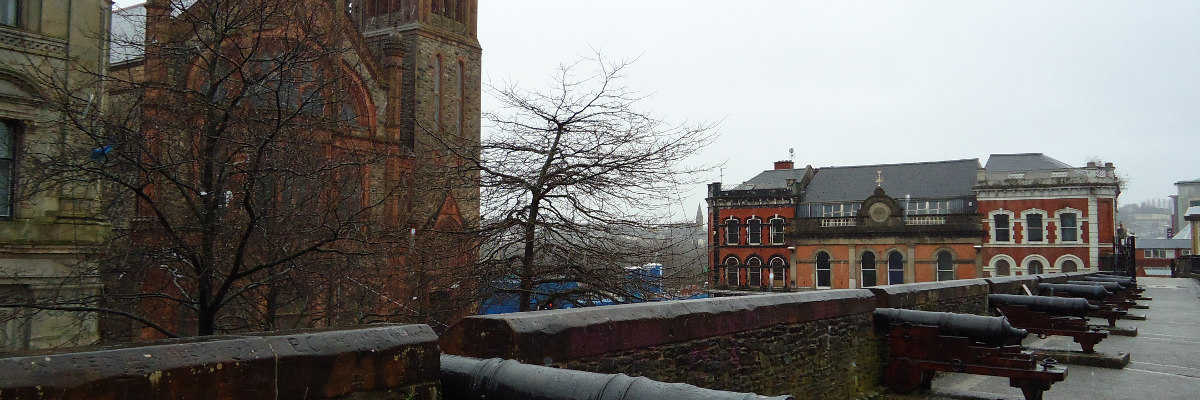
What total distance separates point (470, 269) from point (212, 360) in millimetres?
9586

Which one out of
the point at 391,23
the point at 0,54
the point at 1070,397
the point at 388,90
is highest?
the point at 391,23

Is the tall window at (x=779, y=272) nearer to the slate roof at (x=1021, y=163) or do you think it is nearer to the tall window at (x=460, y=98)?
the slate roof at (x=1021, y=163)

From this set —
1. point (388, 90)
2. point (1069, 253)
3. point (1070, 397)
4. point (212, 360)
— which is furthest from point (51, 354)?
point (1069, 253)

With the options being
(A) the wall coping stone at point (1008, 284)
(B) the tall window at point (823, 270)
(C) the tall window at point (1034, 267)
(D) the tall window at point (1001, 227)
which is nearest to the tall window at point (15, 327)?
(A) the wall coping stone at point (1008, 284)

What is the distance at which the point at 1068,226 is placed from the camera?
143 feet

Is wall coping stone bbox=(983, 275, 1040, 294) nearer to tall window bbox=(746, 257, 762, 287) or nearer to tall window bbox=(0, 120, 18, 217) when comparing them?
tall window bbox=(0, 120, 18, 217)

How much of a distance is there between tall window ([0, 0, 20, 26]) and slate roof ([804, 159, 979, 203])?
44672 millimetres

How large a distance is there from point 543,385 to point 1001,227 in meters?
47.8

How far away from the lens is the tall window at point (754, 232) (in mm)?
51594

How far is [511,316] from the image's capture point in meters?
5.15

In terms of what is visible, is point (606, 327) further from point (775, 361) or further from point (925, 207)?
point (925, 207)

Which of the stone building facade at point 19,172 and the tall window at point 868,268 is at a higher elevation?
the stone building facade at point 19,172

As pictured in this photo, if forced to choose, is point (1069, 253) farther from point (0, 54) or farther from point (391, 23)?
point (0, 54)

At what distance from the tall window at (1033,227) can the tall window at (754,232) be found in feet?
50.6
